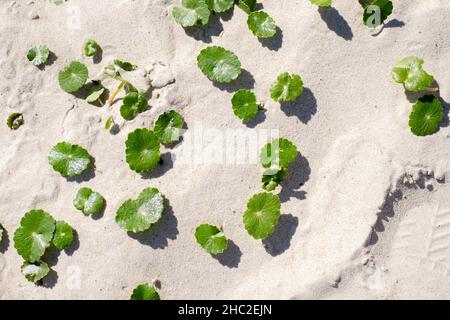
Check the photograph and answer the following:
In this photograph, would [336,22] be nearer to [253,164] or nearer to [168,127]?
[253,164]

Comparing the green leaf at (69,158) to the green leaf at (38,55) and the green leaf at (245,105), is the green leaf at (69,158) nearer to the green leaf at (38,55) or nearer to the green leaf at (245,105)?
the green leaf at (38,55)

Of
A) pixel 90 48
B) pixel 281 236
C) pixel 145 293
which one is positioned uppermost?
pixel 90 48

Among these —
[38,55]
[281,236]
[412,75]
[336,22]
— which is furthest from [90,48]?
[412,75]

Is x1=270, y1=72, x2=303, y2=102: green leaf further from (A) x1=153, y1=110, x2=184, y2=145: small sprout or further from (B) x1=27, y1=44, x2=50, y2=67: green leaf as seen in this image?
(B) x1=27, y1=44, x2=50, y2=67: green leaf

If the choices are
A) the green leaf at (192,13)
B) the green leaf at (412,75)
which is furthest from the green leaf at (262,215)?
the green leaf at (192,13)

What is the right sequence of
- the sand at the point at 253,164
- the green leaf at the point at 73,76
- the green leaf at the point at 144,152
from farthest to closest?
the green leaf at the point at 73,76 → the green leaf at the point at 144,152 → the sand at the point at 253,164

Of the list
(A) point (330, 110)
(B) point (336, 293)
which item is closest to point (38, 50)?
(A) point (330, 110)

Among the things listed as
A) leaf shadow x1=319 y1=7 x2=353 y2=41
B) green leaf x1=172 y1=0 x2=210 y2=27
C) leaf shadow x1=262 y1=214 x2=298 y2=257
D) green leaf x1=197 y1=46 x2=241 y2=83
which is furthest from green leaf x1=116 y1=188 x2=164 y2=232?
leaf shadow x1=319 y1=7 x2=353 y2=41
